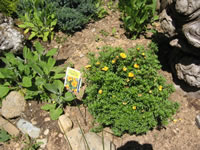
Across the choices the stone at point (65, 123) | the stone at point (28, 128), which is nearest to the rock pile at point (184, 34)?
the stone at point (65, 123)

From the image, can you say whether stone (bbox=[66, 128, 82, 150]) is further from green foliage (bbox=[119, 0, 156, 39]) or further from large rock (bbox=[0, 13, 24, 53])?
green foliage (bbox=[119, 0, 156, 39])

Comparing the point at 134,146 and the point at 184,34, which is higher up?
the point at 184,34

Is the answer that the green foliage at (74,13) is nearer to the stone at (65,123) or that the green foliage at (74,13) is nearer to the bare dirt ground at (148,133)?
the bare dirt ground at (148,133)

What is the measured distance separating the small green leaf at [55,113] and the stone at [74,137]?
312 mm

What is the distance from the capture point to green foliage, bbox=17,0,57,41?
376 centimetres

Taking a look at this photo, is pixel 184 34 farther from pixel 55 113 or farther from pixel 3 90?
pixel 3 90

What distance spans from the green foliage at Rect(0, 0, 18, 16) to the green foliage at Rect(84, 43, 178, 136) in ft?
9.11

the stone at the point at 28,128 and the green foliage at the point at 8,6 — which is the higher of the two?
the green foliage at the point at 8,6

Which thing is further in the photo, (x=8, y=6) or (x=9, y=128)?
(x=8, y=6)

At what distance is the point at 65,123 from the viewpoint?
9.12ft

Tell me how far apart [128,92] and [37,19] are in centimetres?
257

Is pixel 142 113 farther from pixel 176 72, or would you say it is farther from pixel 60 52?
pixel 60 52

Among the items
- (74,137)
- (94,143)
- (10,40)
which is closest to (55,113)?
(74,137)

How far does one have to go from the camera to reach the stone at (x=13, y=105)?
295 centimetres
